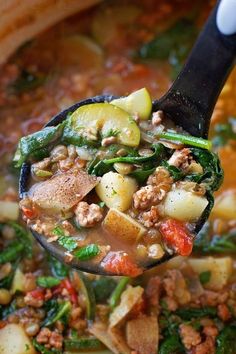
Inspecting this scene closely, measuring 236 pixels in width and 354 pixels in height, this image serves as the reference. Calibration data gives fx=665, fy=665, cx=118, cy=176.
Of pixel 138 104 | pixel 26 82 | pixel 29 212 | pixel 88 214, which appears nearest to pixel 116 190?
pixel 88 214

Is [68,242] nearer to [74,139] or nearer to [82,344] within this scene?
[74,139]

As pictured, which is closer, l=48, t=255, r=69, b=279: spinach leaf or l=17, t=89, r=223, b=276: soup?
l=17, t=89, r=223, b=276: soup

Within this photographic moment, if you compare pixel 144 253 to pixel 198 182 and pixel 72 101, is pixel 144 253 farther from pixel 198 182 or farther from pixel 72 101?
pixel 72 101

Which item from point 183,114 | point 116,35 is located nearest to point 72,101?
point 116,35

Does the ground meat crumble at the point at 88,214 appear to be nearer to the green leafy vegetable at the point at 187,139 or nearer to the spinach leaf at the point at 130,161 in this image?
the spinach leaf at the point at 130,161

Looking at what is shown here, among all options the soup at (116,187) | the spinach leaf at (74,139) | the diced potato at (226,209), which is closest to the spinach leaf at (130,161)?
the soup at (116,187)

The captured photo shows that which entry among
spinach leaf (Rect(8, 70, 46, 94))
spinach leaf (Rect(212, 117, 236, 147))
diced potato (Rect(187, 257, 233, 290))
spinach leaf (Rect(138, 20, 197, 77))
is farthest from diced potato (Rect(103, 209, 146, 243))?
spinach leaf (Rect(138, 20, 197, 77))

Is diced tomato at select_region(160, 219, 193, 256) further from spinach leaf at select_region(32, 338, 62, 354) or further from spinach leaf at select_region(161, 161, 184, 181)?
spinach leaf at select_region(32, 338, 62, 354)
